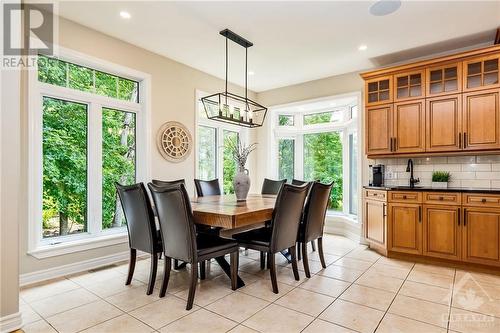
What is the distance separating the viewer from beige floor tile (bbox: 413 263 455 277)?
320cm

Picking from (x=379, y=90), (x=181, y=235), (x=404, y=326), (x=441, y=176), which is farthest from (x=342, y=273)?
(x=379, y=90)

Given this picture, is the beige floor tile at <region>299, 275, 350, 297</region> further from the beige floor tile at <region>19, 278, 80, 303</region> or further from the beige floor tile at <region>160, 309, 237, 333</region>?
the beige floor tile at <region>19, 278, 80, 303</region>

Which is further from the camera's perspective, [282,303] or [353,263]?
[353,263]

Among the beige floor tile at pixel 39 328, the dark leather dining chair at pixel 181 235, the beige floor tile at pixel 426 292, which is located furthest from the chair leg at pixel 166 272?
the beige floor tile at pixel 426 292

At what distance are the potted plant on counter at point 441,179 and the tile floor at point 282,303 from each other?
3.66 ft

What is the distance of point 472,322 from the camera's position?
2.15 m

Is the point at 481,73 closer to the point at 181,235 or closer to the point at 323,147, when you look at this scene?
the point at 323,147

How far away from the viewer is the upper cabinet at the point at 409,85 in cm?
380

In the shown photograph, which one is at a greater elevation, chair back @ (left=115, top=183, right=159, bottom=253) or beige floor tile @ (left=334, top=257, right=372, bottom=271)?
chair back @ (left=115, top=183, right=159, bottom=253)

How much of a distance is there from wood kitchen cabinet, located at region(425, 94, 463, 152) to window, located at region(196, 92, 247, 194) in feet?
10.3

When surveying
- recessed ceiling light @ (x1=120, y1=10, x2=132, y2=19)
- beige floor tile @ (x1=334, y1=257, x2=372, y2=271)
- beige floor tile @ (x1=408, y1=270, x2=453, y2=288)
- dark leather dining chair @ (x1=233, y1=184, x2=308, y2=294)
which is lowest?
beige floor tile @ (x1=334, y1=257, x2=372, y2=271)

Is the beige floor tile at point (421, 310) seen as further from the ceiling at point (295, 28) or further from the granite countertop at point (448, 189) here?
the ceiling at point (295, 28)

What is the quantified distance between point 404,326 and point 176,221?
189cm

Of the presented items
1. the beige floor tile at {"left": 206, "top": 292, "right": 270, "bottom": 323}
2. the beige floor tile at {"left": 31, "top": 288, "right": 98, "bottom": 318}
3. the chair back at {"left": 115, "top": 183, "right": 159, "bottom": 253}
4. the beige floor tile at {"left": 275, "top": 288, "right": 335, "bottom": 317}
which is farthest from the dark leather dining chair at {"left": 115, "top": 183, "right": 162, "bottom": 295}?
the beige floor tile at {"left": 275, "top": 288, "right": 335, "bottom": 317}
